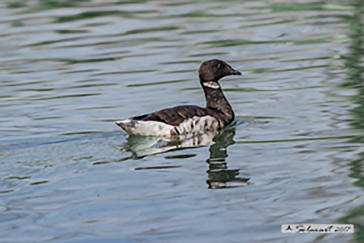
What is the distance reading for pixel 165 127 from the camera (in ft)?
31.7

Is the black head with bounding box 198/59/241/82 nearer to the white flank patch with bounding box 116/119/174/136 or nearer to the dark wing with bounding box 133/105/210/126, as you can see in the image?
the dark wing with bounding box 133/105/210/126

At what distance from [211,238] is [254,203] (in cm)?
96

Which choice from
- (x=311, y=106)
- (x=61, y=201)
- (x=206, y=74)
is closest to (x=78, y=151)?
(x=61, y=201)

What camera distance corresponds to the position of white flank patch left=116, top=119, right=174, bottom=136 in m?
9.35

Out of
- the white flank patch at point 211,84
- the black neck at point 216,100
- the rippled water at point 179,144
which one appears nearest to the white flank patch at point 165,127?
the rippled water at point 179,144

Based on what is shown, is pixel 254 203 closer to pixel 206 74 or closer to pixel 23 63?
pixel 206 74

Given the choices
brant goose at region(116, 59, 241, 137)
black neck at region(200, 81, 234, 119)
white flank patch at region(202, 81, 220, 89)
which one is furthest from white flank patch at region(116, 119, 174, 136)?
white flank patch at region(202, 81, 220, 89)

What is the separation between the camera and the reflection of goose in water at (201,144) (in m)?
8.21

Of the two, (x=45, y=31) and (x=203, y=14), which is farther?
(x=203, y=14)

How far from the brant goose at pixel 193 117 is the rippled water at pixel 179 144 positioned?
210 mm

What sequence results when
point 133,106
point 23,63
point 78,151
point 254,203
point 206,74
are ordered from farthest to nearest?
point 23,63 < point 133,106 < point 206,74 < point 78,151 < point 254,203

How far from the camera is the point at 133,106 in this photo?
39.0 ft

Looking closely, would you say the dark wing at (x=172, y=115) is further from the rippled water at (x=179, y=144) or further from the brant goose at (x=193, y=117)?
the rippled water at (x=179, y=144)

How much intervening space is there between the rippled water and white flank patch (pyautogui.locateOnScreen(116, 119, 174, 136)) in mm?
154
